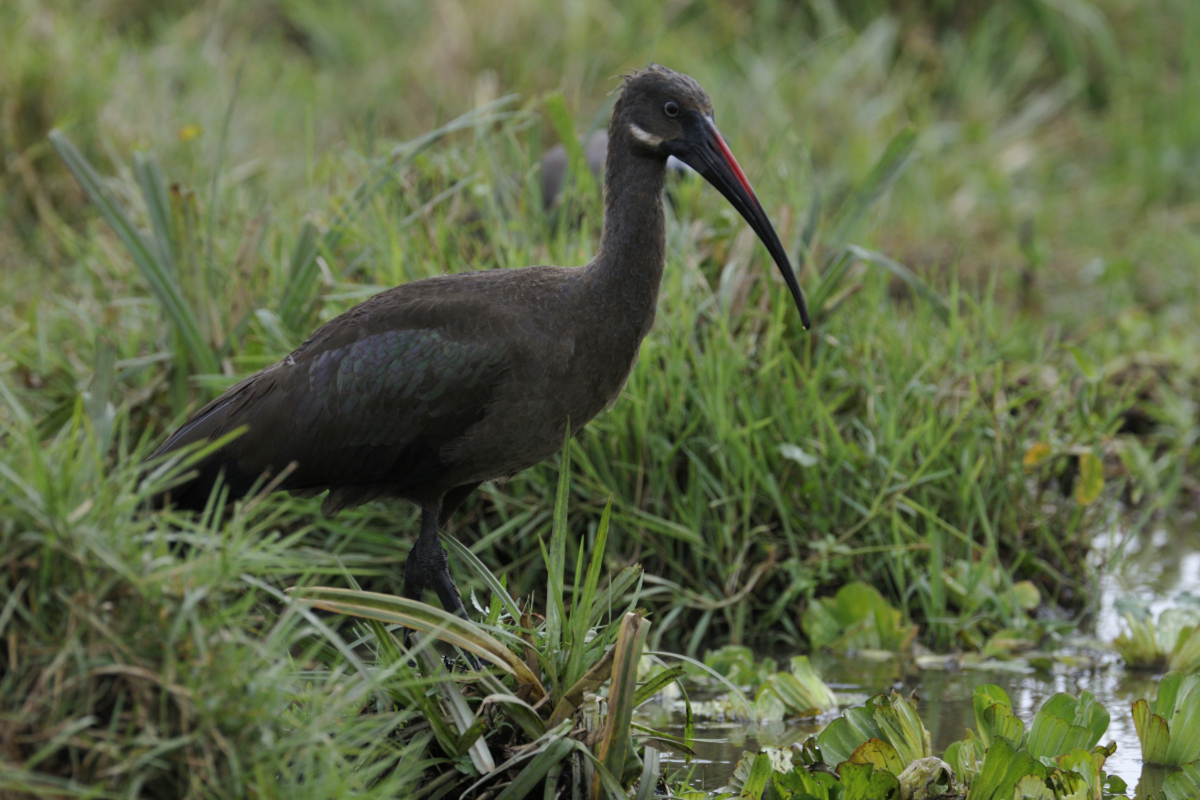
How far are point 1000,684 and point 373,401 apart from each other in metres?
1.95

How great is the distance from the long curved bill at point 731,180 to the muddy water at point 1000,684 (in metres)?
1.10

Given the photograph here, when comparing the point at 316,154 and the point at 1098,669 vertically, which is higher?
the point at 316,154

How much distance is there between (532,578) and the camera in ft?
13.9

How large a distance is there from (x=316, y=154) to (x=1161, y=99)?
17.3 ft

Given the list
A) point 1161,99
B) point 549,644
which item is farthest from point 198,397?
point 1161,99

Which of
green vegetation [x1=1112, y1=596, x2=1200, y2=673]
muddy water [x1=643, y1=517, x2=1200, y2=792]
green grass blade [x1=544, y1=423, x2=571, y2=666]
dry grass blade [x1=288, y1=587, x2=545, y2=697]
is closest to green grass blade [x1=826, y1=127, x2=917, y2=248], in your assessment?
muddy water [x1=643, y1=517, x2=1200, y2=792]

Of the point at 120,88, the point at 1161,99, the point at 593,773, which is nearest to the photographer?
the point at 593,773

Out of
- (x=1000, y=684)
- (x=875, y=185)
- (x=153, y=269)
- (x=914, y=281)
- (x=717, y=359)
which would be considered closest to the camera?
(x=1000, y=684)

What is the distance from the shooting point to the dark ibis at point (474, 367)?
332 cm

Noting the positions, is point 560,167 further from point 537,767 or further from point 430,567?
point 537,767

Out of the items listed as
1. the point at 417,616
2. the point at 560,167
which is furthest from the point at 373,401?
the point at 560,167

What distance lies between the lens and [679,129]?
11.3 ft

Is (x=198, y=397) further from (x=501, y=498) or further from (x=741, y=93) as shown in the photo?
(x=741, y=93)

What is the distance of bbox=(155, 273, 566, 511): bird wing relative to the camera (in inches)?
132
